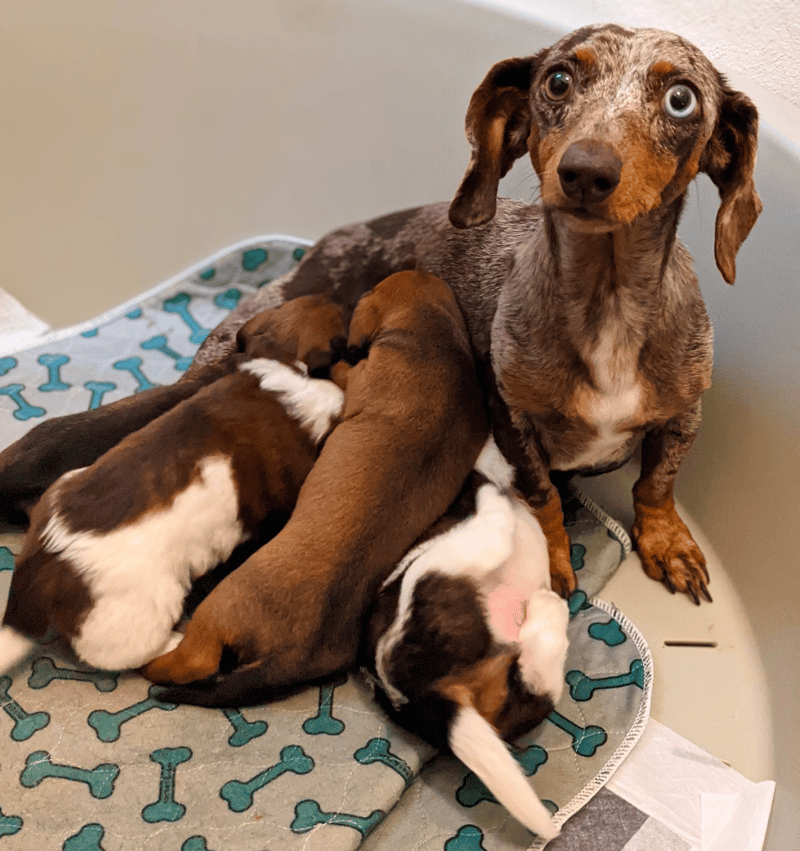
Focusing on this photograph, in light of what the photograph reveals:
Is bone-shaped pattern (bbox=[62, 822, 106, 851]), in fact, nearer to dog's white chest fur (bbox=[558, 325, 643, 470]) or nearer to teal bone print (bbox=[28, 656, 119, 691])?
teal bone print (bbox=[28, 656, 119, 691])

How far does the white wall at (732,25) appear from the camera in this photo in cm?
241

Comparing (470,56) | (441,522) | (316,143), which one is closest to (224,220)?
(316,143)

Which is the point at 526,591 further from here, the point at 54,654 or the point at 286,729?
the point at 54,654

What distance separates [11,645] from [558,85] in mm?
1576

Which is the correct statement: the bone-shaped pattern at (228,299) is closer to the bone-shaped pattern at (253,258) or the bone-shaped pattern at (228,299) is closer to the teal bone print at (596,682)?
the bone-shaped pattern at (253,258)

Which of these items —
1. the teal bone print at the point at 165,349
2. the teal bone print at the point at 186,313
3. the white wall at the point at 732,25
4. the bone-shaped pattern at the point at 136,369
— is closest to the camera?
the white wall at the point at 732,25

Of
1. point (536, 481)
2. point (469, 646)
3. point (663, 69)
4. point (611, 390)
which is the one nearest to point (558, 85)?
point (663, 69)

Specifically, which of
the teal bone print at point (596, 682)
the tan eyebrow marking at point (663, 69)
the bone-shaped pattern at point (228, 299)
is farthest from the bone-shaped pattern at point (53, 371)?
the tan eyebrow marking at point (663, 69)

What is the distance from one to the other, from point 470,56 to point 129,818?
2471 mm

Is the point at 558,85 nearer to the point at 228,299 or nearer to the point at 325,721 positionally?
the point at 325,721

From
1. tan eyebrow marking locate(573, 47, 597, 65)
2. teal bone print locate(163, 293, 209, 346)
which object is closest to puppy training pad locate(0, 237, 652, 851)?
teal bone print locate(163, 293, 209, 346)

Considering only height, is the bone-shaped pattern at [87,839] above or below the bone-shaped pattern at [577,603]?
above

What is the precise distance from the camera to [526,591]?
192 cm

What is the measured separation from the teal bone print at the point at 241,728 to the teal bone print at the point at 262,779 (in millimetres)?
71
